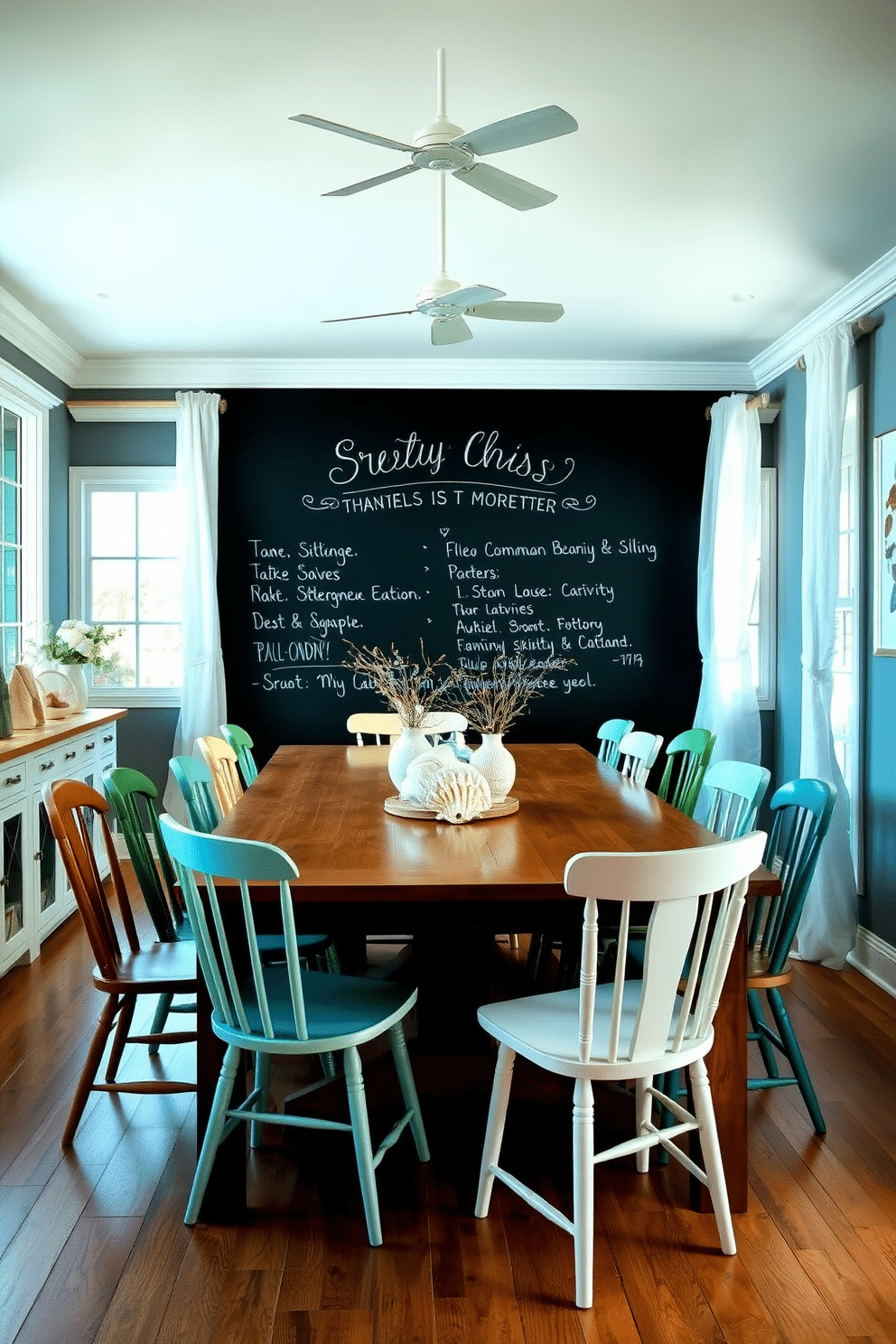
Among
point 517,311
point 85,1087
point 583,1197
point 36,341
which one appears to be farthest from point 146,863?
point 36,341

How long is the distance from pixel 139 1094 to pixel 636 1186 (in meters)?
1.36

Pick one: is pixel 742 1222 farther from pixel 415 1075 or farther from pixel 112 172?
pixel 112 172

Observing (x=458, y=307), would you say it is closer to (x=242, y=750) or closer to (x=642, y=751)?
(x=642, y=751)

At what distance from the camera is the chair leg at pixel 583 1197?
6.40 feet

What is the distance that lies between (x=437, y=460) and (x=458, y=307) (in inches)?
105

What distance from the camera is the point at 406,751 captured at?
3.12m

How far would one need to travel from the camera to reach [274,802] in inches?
120

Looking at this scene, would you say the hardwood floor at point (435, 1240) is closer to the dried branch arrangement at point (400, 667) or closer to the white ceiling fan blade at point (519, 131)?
the white ceiling fan blade at point (519, 131)

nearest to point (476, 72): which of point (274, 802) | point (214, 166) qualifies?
point (214, 166)

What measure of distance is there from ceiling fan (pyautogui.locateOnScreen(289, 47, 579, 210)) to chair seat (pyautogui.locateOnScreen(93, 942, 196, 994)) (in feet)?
6.24

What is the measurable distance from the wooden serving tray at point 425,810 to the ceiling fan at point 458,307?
4.46 feet

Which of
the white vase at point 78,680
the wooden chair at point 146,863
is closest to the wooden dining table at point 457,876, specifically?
the wooden chair at point 146,863

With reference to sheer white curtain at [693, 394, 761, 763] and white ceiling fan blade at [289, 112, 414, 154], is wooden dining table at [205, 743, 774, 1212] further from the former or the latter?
sheer white curtain at [693, 394, 761, 763]

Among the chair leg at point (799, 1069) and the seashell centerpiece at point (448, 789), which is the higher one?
the seashell centerpiece at point (448, 789)
